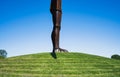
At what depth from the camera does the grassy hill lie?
509 inches

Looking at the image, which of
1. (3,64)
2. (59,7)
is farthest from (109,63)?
(3,64)

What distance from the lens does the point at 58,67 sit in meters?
13.9

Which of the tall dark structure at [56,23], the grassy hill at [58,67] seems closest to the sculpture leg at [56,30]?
the tall dark structure at [56,23]

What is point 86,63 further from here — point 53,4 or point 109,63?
point 53,4

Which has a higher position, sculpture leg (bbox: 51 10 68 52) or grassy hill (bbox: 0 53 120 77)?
sculpture leg (bbox: 51 10 68 52)

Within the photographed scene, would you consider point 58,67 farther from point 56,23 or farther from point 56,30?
point 56,23

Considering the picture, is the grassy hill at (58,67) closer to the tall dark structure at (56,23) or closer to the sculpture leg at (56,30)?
the sculpture leg at (56,30)

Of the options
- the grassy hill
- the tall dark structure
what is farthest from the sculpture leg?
the grassy hill

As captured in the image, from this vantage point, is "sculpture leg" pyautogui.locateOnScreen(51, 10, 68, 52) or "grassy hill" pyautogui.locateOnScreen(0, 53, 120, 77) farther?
"sculpture leg" pyautogui.locateOnScreen(51, 10, 68, 52)

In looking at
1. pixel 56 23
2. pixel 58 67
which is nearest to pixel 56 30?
pixel 56 23

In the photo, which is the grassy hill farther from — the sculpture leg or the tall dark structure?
the tall dark structure

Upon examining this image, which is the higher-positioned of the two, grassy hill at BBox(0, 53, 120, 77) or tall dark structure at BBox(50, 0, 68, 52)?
tall dark structure at BBox(50, 0, 68, 52)

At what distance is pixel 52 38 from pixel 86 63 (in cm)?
372

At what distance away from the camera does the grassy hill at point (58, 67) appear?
1292 centimetres
